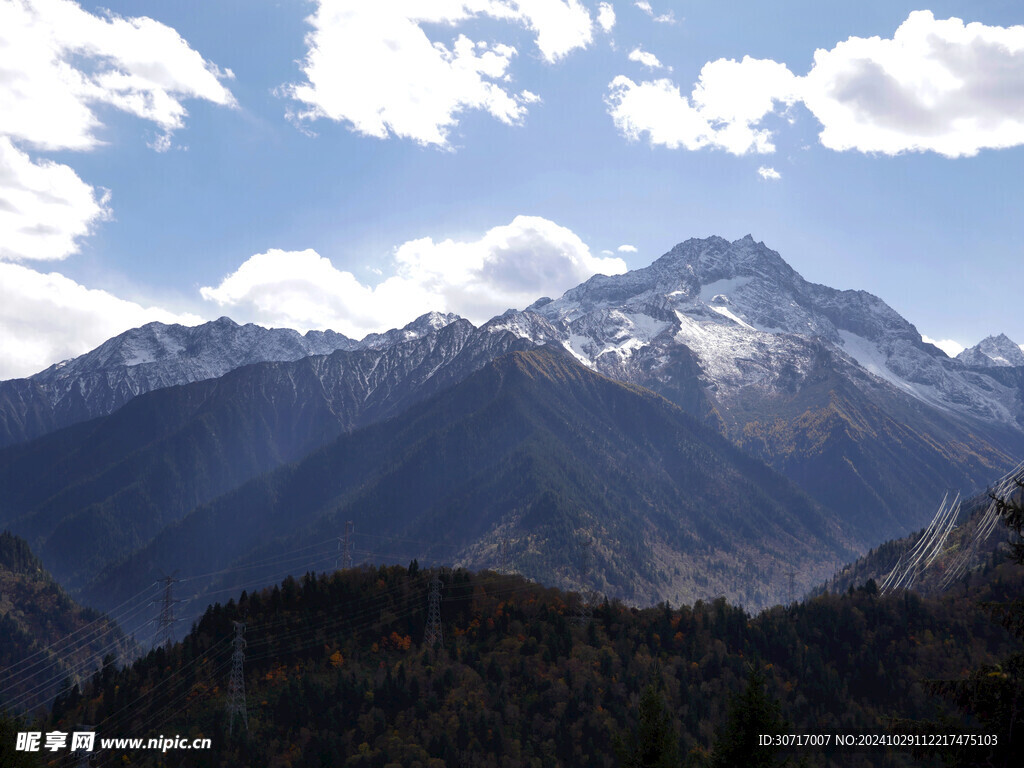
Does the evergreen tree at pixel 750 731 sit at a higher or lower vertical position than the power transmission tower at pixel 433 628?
higher

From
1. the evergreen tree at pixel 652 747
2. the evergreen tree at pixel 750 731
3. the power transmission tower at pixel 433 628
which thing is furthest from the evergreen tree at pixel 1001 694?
the power transmission tower at pixel 433 628

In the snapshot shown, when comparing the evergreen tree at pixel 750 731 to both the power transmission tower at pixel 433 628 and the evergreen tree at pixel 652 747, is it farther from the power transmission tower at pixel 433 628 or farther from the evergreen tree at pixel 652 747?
the power transmission tower at pixel 433 628

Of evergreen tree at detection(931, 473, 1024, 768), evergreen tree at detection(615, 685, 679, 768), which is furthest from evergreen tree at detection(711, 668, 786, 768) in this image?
evergreen tree at detection(931, 473, 1024, 768)

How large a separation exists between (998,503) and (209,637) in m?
191

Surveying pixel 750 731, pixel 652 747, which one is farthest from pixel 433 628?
pixel 750 731

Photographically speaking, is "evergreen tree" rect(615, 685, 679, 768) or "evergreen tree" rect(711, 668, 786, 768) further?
"evergreen tree" rect(615, 685, 679, 768)

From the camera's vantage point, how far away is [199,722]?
157m

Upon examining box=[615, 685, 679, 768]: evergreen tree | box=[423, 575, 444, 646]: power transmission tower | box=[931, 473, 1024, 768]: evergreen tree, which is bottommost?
box=[423, 575, 444, 646]: power transmission tower

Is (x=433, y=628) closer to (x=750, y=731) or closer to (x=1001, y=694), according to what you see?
(x=750, y=731)

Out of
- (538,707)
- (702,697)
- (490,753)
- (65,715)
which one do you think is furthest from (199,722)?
(702,697)

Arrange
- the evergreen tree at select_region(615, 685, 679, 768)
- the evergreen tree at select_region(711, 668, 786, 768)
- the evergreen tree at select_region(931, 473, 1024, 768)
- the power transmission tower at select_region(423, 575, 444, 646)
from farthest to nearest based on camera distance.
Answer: the power transmission tower at select_region(423, 575, 444, 646)
the evergreen tree at select_region(615, 685, 679, 768)
the evergreen tree at select_region(711, 668, 786, 768)
the evergreen tree at select_region(931, 473, 1024, 768)

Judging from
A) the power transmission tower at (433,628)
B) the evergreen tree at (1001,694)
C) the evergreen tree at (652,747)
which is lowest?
the power transmission tower at (433,628)

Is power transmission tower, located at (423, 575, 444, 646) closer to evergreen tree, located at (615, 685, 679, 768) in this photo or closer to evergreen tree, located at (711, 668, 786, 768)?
evergreen tree, located at (615, 685, 679, 768)

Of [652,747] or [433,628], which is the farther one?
[433,628]
